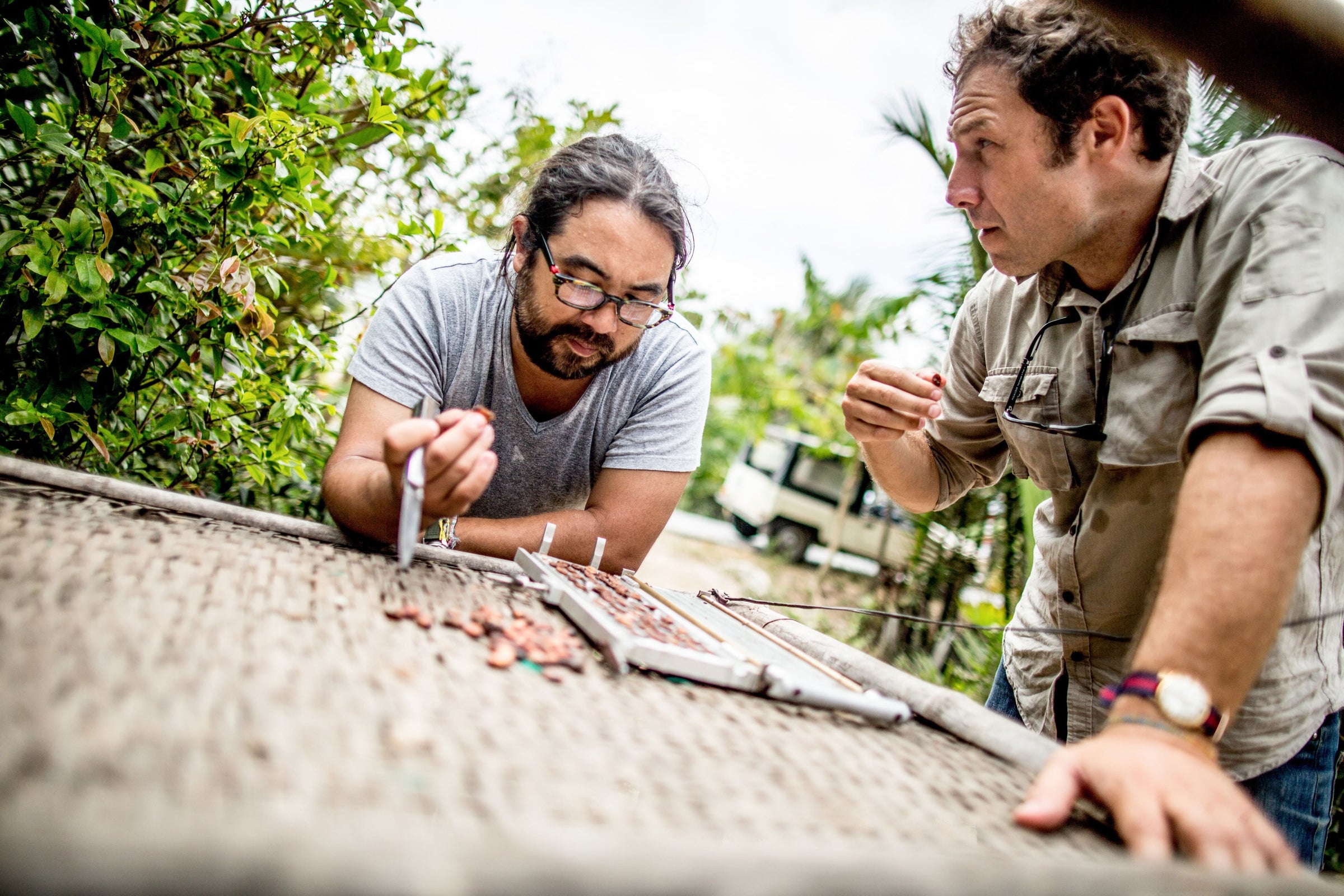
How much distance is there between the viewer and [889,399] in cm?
160

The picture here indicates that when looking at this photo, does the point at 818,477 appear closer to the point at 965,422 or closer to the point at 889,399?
the point at 965,422

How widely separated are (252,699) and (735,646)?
727mm

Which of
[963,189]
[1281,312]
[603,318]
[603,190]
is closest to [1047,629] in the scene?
[1281,312]

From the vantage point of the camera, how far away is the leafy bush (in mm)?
1581

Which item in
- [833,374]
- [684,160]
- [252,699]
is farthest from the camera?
[833,374]

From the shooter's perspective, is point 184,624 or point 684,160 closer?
point 184,624

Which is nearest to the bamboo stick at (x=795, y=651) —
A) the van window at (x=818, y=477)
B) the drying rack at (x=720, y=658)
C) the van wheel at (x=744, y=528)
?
the drying rack at (x=720, y=658)

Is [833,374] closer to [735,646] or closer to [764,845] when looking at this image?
→ [735,646]

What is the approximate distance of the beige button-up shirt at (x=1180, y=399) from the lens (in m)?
1.08

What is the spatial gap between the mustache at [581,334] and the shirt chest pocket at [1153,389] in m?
1.23

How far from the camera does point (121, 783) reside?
1.69 feet

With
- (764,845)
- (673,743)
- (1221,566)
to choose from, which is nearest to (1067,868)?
(764,845)

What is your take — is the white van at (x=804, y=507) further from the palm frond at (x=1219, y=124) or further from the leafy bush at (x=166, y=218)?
the leafy bush at (x=166, y=218)

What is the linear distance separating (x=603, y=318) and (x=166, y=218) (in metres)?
1.02
